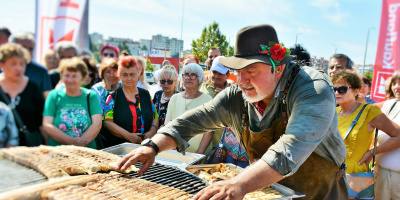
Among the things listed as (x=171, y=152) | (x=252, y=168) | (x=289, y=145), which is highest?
(x=289, y=145)

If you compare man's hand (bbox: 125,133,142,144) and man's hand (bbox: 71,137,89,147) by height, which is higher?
man's hand (bbox: 71,137,89,147)

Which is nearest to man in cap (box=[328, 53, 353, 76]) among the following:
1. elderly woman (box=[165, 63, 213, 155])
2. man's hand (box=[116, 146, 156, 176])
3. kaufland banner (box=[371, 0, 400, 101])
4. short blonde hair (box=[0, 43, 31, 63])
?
kaufland banner (box=[371, 0, 400, 101])

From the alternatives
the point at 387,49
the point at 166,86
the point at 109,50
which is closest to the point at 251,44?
the point at 109,50

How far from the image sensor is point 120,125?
13.3 ft

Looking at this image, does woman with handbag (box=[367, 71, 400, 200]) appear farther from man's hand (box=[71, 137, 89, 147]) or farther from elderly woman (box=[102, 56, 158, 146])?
man's hand (box=[71, 137, 89, 147])

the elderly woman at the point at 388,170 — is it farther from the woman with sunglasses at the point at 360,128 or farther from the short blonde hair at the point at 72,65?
the short blonde hair at the point at 72,65

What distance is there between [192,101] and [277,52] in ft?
8.06

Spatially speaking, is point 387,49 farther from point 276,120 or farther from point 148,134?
point 148,134

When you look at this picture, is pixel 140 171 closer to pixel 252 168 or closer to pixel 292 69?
pixel 252 168

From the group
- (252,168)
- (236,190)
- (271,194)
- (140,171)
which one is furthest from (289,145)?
(140,171)

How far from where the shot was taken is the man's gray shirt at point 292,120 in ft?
6.00

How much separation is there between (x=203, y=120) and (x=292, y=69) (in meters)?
0.95

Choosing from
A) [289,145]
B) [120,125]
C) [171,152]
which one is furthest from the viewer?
[120,125]

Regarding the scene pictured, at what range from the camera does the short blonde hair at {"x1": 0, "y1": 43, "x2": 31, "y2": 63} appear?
1023 millimetres
